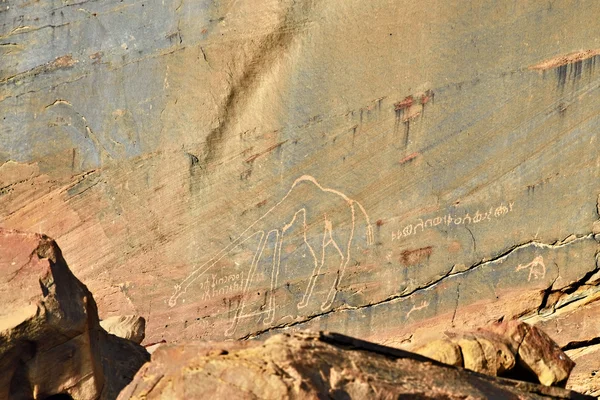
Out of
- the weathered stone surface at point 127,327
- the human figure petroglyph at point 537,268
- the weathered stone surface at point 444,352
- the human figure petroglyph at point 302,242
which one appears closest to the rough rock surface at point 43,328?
the weathered stone surface at point 127,327

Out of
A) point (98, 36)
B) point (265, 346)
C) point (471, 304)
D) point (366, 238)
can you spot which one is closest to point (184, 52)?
point (98, 36)

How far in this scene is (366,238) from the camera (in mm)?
6730

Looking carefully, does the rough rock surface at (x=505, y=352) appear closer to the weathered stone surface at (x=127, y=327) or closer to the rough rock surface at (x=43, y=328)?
the rough rock surface at (x=43, y=328)

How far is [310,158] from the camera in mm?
6910

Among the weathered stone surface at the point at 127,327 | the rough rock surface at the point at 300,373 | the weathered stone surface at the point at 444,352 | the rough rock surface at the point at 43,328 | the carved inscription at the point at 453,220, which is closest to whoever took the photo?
the rough rock surface at the point at 300,373

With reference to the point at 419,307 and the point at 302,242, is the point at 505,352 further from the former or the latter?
the point at 302,242

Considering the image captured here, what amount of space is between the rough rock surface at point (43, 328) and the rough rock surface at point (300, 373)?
115cm

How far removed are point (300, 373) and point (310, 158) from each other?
3859mm

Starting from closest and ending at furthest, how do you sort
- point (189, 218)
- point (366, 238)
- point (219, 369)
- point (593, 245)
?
point (219, 369) → point (593, 245) → point (366, 238) → point (189, 218)

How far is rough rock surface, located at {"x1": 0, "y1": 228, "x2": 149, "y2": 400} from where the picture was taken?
14.4ft

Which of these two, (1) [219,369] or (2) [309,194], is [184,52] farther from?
(1) [219,369]

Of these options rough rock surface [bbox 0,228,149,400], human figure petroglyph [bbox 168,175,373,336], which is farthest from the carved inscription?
rough rock surface [bbox 0,228,149,400]

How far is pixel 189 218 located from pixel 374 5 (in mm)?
1810

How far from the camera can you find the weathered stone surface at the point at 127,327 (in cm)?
592
